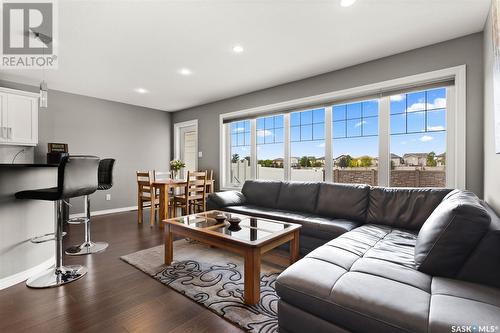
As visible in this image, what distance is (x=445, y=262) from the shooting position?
4.29ft

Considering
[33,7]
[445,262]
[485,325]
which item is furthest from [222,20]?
[485,325]

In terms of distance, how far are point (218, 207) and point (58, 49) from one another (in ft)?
9.22

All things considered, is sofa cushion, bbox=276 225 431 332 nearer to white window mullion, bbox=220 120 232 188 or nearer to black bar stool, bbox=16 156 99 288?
black bar stool, bbox=16 156 99 288

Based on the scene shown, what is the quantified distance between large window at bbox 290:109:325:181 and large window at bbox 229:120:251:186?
1.04 metres

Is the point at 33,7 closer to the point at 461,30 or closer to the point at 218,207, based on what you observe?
the point at 218,207

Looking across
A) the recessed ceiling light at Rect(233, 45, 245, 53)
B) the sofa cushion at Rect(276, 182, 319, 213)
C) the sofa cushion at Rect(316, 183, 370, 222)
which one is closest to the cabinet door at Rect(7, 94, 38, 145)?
the recessed ceiling light at Rect(233, 45, 245, 53)

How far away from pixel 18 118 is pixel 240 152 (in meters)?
3.71

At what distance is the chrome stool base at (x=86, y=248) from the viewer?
2.77m

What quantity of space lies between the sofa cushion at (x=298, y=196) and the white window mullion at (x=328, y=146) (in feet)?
1.32

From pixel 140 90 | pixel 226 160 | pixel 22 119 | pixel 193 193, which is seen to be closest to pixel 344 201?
pixel 193 193

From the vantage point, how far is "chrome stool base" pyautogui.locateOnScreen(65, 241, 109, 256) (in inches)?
109

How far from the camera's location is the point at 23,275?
84.4 inches

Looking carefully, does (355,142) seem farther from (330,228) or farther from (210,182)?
(210,182)

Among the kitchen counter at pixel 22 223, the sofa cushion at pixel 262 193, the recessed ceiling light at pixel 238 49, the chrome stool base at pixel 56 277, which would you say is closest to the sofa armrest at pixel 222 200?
the sofa cushion at pixel 262 193
